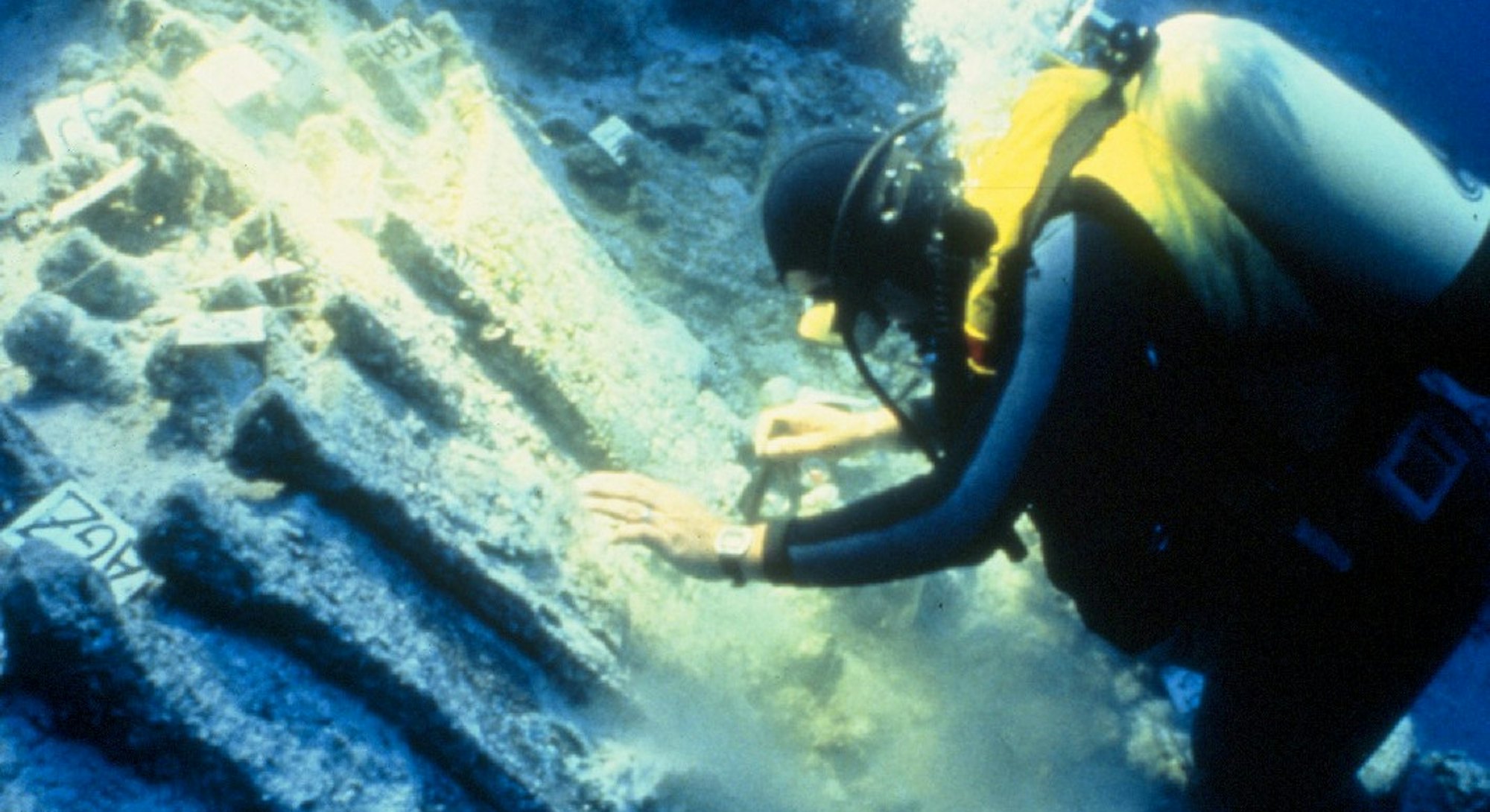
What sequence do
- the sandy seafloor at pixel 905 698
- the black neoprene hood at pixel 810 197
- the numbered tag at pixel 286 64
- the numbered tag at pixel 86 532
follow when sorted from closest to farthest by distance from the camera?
the black neoprene hood at pixel 810 197 < the numbered tag at pixel 86 532 < the sandy seafloor at pixel 905 698 < the numbered tag at pixel 286 64

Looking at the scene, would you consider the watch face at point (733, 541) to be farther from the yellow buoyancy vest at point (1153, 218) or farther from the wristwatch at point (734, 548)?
the yellow buoyancy vest at point (1153, 218)

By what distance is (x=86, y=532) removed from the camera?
8.36ft

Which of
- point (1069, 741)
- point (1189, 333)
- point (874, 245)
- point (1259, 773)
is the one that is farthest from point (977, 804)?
point (874, 245)

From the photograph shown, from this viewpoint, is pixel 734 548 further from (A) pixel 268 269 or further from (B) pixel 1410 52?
(B) pixel 1410 52

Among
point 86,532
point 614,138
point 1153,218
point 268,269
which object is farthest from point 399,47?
point 1153,218

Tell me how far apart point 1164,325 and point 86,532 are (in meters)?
3.44

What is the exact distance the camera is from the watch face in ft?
7.64

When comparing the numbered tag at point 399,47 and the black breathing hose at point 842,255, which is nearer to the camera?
the black breathing hose at point 842,255

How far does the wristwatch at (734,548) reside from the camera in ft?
7.64

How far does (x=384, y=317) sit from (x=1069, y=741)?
3945mm

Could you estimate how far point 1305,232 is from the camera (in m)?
1.86

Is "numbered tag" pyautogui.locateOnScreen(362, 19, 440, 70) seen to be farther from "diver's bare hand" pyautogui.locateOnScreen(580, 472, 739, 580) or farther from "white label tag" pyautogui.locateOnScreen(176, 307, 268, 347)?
"diver's bare hand" pyautogui.locateOnScreen(580, 472, 739, 580)

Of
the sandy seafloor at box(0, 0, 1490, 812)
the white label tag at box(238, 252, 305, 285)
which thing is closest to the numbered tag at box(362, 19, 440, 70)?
the sandy seafloor at box(0, 0, 1490, 812)

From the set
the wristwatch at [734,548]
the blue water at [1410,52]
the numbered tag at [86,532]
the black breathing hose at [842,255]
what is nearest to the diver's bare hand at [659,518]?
the wristwatch at [734,548]
